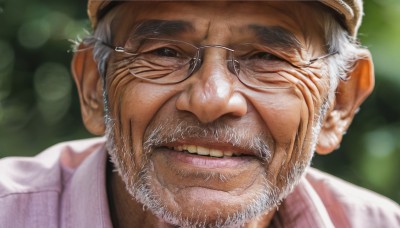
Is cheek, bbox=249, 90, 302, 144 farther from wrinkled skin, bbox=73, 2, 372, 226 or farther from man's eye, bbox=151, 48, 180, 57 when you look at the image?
Result: man's eye, bbox=151, 48, 180, 57

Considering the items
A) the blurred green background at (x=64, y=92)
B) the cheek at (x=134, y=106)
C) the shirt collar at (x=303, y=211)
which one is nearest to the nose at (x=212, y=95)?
the cheek at (x=134, y=106)

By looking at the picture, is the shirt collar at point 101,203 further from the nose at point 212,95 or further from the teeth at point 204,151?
the nose at point 212,95

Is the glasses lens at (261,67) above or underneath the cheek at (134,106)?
above

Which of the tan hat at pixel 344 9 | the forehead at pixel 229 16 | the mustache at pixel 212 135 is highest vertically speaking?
the forehead at pixel 229 16

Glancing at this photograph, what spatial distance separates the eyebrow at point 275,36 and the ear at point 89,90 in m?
0.86

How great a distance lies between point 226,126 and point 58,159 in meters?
1.07

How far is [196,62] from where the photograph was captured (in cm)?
264

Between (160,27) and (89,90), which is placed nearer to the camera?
(160,27)

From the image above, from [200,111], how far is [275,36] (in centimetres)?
43

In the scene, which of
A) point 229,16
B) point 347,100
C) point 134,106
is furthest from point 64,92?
point 229,16

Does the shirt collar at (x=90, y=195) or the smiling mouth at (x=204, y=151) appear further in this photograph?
the shirt collar at (x=90, y=195)

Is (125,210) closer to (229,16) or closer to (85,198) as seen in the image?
(85,198)

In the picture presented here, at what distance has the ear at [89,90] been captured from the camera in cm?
317

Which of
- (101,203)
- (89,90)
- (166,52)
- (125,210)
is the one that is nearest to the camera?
(166,52)
